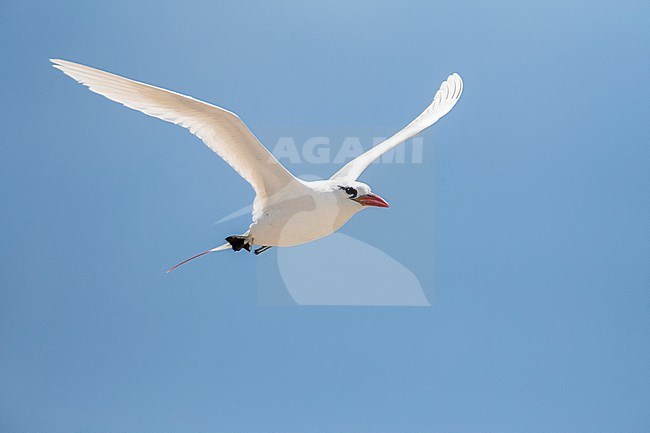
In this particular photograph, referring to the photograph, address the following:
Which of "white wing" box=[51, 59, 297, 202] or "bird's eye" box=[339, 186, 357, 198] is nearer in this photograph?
A: "white wing" box=[51, 59, 297, 202]

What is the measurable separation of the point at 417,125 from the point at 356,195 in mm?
482

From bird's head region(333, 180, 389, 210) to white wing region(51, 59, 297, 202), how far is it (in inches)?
4.9

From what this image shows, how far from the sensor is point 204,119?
5.46 ft

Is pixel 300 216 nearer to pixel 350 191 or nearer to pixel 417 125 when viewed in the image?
pixel 350 191

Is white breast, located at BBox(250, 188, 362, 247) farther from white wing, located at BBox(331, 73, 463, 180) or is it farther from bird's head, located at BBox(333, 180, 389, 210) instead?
white wing, located at BBox(331, 73, 463, 180)

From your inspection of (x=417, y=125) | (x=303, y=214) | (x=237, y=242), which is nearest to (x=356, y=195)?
(x=303, y=214)

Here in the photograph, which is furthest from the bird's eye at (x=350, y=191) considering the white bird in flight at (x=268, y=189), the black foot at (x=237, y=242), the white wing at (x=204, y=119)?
the black foot at (x=237, y=242)

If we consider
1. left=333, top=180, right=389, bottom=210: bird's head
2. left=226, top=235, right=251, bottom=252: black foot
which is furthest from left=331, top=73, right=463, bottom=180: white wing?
left=226, top=235, right=251, bottom=252: black foot

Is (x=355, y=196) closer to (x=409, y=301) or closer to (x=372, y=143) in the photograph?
(x=372, y=143)

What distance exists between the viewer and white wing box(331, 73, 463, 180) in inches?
78.7

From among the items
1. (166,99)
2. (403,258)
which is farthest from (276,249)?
(166,99)

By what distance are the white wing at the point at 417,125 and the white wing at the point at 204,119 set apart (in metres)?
0.27

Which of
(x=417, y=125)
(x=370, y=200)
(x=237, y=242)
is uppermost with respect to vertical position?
(x=417, y=125)

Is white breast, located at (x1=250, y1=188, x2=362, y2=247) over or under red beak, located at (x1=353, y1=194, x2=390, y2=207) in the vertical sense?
under
